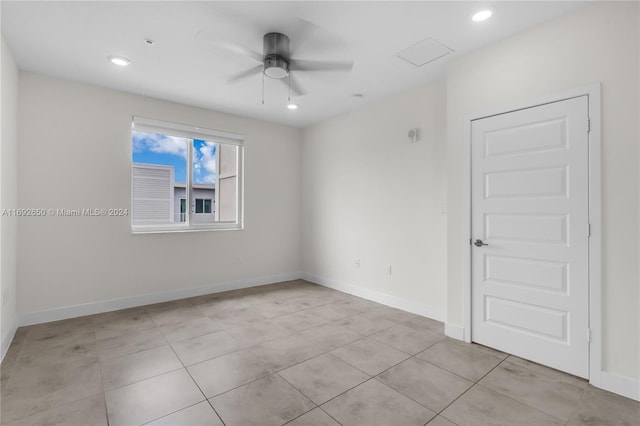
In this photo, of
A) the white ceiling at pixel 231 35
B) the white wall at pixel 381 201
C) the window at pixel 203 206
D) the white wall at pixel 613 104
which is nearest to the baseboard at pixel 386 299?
the white wall at pixel 381 201

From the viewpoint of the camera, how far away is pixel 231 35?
2.63 m

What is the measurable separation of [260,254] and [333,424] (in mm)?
3629

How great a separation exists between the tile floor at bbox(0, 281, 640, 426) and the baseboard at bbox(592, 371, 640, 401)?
6cm

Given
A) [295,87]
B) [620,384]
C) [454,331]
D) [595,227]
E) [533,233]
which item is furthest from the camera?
[295,87]

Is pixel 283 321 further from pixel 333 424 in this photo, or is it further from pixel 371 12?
pixel 371 12

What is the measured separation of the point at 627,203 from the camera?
2090mm

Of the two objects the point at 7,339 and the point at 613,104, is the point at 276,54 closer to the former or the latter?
the point at 613,104

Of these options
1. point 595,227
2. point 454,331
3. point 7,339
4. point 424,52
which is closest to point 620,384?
point 595,227

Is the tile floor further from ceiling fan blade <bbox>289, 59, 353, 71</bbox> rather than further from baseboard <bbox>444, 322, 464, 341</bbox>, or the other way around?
ceiling fan blade <bbox>289, 59, 353, 71</bbox>

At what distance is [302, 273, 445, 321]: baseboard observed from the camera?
3.59 metres

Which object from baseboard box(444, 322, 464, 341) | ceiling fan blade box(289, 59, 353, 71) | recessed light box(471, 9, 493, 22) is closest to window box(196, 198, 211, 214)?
ceiling fan blade box(289, 59, 353, 71)

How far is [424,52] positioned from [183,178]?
11.9ft

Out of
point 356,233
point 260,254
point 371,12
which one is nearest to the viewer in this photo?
point 371,12

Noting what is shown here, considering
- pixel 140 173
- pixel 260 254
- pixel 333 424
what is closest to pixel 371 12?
pixel 333 424
